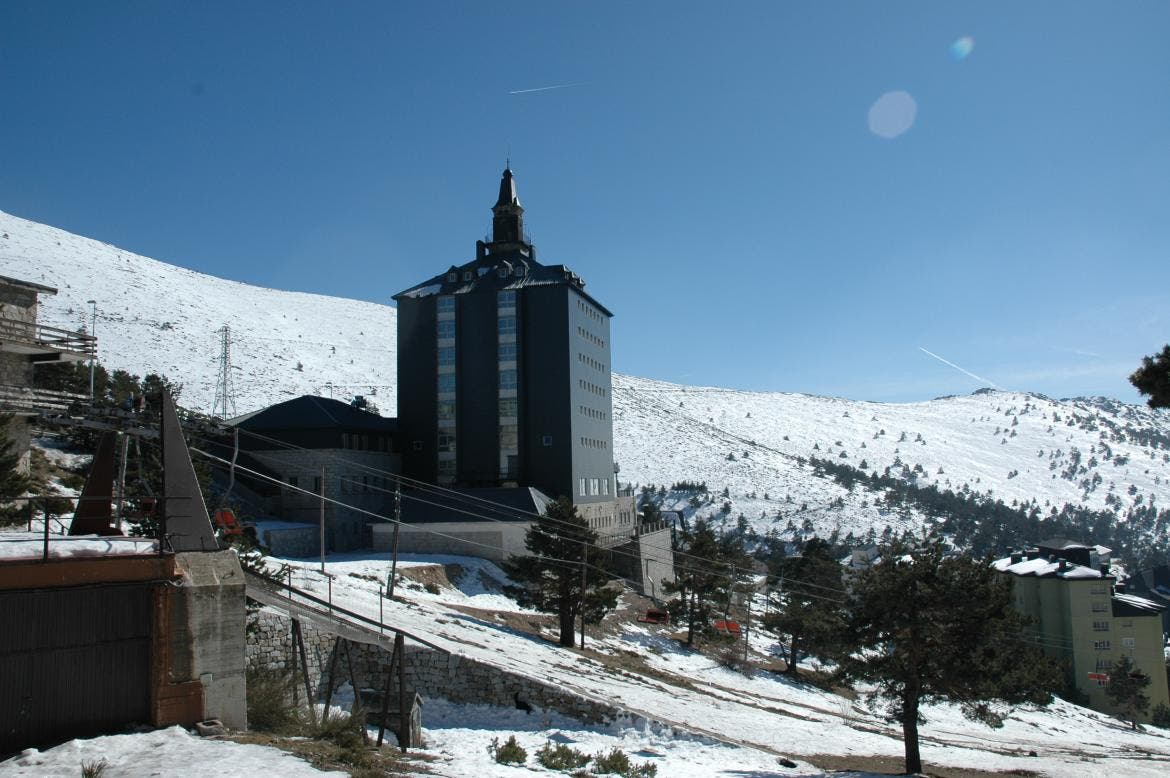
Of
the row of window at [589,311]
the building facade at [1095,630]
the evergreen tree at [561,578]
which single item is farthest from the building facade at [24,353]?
the building facade at [1095,630]

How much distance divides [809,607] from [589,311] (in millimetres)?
28800

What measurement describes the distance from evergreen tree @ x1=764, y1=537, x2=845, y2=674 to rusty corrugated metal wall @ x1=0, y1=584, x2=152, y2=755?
71.4ft

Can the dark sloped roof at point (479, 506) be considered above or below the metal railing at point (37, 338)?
below

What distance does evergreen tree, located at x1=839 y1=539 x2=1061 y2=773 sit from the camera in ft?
80.2

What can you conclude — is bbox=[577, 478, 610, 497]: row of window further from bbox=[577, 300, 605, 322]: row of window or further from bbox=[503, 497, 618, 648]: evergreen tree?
bbox=[503, 497, 618, 648]: evergreen tree

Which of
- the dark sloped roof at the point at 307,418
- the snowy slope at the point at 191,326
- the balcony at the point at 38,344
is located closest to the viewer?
the balcony at the point at 38,344

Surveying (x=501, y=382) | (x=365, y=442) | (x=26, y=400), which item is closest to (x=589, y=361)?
(x=501, y=382)

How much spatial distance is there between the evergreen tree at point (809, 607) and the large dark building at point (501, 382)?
1646 centimetres

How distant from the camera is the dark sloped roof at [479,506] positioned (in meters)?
52.2

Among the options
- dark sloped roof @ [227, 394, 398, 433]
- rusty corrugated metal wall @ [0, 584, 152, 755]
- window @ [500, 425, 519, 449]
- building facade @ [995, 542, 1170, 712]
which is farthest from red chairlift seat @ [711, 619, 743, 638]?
rusty corrugated metal wall @ [0, 584, 152, 755]

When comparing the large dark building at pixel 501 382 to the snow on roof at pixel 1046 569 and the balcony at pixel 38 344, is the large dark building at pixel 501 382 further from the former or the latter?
the snow on roof at pixel 1046 569

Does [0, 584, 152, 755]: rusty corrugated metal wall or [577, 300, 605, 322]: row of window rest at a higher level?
[577, 300, 605, 322]: row of window

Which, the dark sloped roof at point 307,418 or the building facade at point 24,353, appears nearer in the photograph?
the building facade at point 24,353

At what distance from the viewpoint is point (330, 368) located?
154500mm
